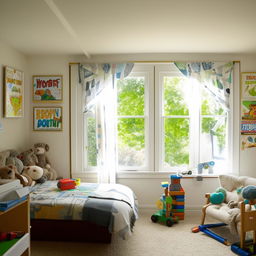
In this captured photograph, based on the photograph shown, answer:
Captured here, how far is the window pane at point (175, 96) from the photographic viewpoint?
4.81 m

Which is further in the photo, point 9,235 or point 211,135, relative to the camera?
point 211,135

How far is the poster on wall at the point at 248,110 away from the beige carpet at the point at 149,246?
194 centimetres

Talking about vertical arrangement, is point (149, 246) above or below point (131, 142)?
below

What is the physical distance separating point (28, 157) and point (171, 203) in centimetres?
212

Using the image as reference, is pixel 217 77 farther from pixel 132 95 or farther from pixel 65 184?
pixel 65 184

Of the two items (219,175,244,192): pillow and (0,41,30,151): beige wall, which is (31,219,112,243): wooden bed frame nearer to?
(0,41,30,151): beige wall

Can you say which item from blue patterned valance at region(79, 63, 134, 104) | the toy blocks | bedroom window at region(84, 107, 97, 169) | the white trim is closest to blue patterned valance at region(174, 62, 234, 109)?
the white trim

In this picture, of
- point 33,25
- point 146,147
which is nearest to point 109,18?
point 33,25

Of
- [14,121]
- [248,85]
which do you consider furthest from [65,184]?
[248,85]

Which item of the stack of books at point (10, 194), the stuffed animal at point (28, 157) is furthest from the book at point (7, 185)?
the stuffed animal at point (28, 157)

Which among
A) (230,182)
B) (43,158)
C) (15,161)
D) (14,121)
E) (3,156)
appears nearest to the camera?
(3,156)

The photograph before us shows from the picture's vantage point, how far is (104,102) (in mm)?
4711

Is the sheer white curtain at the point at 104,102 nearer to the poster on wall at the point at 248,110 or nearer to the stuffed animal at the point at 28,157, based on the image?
the stuffed animal at the point at 28,157

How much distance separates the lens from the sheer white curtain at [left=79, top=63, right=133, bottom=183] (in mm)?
4680
